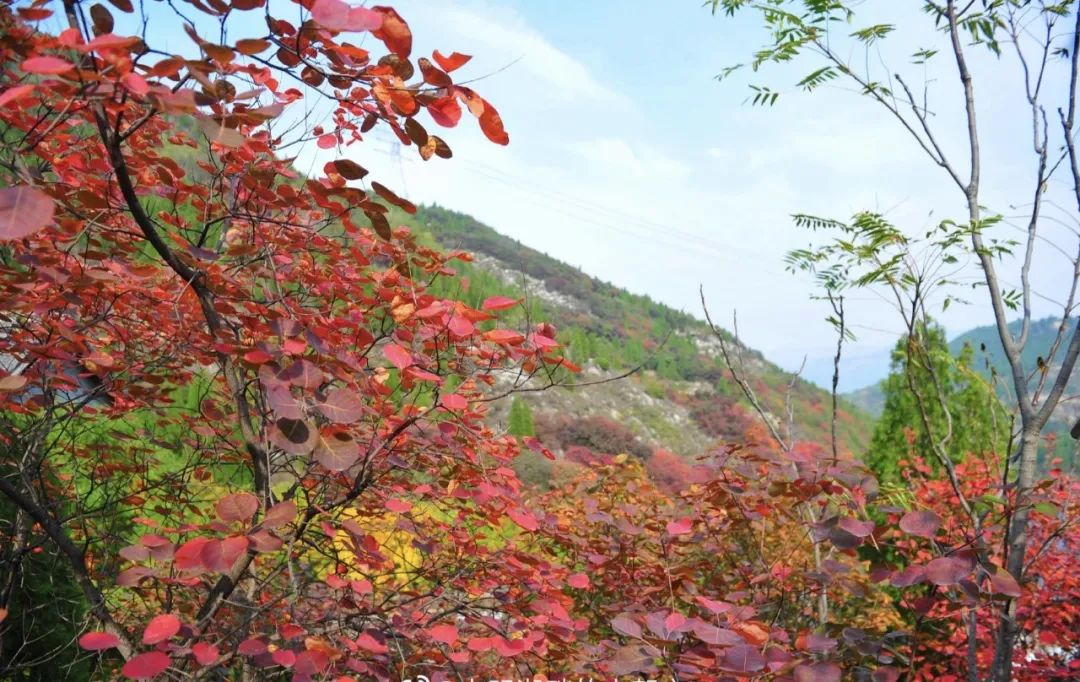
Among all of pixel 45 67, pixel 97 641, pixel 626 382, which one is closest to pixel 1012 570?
pixel 97 641

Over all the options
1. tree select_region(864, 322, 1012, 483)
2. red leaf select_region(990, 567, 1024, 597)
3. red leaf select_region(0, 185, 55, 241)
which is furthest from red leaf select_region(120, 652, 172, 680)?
tree select_region(864, 322, 1012, 483)

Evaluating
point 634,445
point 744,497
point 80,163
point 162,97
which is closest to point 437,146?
point 162,97

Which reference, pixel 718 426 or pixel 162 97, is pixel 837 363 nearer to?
pixel 162 97

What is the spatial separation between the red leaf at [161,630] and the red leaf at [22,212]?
0.72 metres

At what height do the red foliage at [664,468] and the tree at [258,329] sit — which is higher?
the tree at [258,329]

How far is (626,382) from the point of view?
27.0 m

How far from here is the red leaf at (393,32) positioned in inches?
39.4

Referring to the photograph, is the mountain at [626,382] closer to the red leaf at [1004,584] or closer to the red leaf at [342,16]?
the red leaf at [1004,584]

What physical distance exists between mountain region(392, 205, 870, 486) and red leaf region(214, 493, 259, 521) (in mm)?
9201

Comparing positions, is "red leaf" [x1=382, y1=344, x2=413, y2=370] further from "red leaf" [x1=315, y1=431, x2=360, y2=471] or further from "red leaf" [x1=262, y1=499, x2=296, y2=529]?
"red leaf" [x1=262, y1=499, x2=296, y2=529]

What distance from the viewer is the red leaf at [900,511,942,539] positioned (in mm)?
1361

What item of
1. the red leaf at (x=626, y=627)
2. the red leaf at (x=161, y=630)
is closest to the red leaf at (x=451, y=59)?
the red leaf at (x=161, y=630)

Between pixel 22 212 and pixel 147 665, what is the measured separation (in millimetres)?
798

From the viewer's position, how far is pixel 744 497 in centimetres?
257
